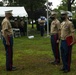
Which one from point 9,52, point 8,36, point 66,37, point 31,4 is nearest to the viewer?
point 66,37

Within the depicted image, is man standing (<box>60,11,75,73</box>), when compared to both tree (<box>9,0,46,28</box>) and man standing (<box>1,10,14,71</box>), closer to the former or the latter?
man standing (<box>1,10,14,71</box>)

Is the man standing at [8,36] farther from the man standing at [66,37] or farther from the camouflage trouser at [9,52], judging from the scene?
the man standing at [66,37]

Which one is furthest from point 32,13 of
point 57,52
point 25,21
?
point 57,52

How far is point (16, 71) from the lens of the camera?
32.1 feet

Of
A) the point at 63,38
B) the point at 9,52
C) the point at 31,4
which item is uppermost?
the point at 63,38

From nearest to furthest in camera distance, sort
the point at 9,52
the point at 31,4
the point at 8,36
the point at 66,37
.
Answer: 1. the point at 66,37
2. the point at 8,36
3. the point at 9,52
4. the point at 31,4

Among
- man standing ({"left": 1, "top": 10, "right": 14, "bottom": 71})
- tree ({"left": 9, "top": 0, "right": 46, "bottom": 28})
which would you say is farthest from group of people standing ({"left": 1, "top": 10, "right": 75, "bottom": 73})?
tree ({"left": 9, "top": 0, "right": 46, "bottom": 28})

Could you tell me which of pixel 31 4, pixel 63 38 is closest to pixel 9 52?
pixel 63 38

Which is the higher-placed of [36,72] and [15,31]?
[36,72]

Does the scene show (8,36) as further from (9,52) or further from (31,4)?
(31,4)

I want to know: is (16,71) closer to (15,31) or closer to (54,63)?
(54,63)

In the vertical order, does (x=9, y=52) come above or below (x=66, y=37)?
below

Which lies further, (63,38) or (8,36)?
→ (8,36)

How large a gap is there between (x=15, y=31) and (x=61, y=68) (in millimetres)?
16170
